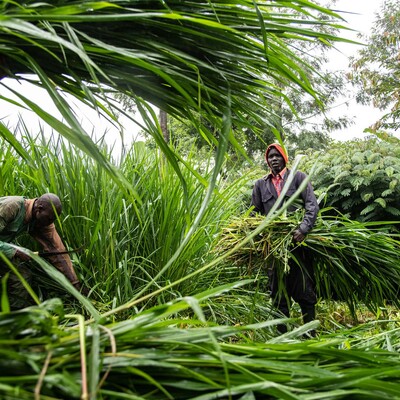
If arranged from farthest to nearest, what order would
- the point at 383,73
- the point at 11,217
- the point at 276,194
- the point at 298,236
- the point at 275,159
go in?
the point at 383,73 < the point at 275,159 < the point at 276,194 < the point at 11,217 < the point at 298,236

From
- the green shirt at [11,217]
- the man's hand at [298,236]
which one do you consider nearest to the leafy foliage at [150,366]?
the man's hand at [298,236]

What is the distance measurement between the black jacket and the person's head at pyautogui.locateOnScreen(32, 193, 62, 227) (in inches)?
58.2

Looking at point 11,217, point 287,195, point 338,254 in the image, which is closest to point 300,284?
point 338,254

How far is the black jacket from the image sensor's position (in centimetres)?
325

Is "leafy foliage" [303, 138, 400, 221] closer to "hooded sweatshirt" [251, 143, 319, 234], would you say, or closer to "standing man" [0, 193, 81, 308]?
"hooded sweatshirt" [251, 143, 319, 234]

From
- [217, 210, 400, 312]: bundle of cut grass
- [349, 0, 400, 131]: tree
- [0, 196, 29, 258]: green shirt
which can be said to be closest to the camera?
[217, 210, 400, 312]: bundle of cut grass

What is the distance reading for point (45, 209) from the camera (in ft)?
10.3

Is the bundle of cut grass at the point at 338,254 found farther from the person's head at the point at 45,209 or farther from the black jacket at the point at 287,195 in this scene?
the person's head at the point at 45,209

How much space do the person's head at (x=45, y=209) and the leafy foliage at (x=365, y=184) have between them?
3397mm

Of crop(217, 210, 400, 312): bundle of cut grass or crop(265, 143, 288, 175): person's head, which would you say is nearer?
crop(217, 210, 400, 312): bundle of cut grass

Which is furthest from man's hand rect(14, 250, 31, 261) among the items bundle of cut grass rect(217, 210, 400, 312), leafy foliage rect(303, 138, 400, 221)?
leafy foliage rect(303, 138, 400, 221)

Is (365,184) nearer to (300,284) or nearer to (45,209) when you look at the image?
(300,284)

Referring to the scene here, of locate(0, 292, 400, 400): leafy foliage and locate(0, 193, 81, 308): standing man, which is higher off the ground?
locate(0, 193, 81, 308): standing man

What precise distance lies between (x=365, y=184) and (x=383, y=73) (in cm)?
975
